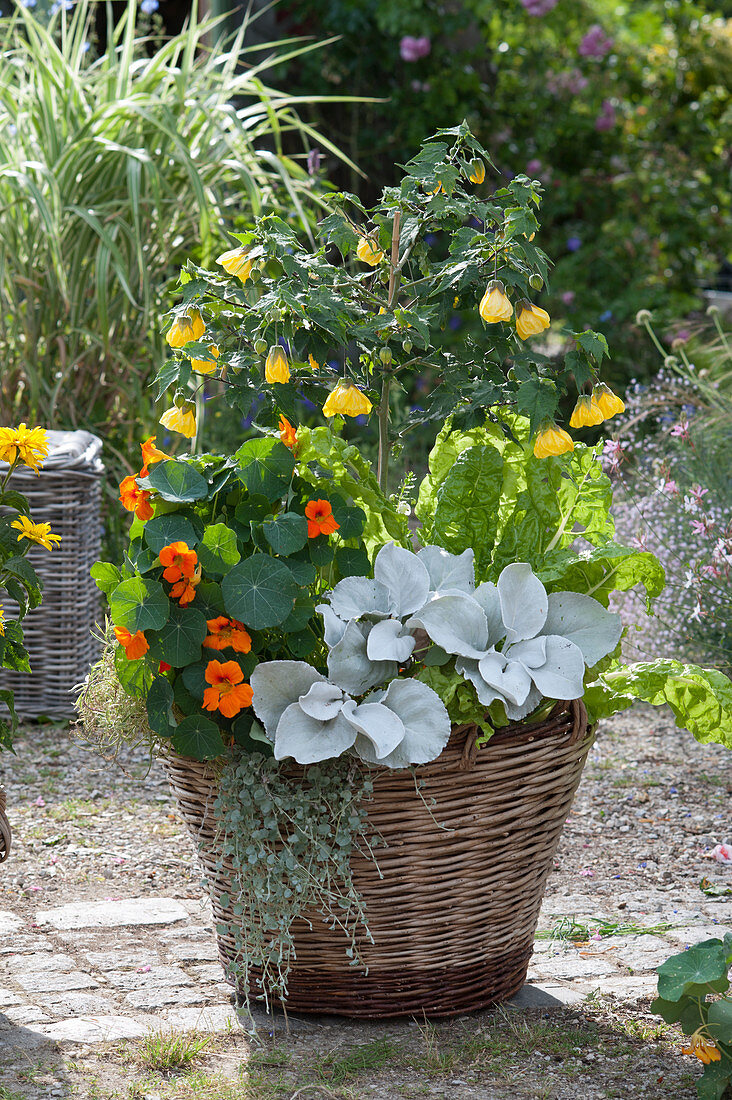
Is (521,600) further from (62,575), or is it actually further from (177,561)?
(62,575)

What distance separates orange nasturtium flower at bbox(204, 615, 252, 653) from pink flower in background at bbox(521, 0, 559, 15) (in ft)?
18.0

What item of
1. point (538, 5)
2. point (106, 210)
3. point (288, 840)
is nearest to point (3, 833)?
point (288, 840)

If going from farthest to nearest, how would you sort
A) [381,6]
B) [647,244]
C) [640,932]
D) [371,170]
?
1. [371,170]
2. [647,244]
3. [381,6]
4. [640,932]

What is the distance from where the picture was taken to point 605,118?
6.41 metres

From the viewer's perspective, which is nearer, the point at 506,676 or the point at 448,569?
the point at 506,676

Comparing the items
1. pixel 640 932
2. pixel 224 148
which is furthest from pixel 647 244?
pixel 640 932

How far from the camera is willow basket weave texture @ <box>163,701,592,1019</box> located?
1.61 m

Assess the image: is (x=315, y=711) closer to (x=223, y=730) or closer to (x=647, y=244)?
(x=223, y=730)

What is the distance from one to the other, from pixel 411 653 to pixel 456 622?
0.08m

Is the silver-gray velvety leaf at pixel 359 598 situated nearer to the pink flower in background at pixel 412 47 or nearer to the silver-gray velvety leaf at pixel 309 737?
the silver-gray velvety leaf at pixel 309 737

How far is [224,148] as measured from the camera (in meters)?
3.70

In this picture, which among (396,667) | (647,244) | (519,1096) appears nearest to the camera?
(519,1096)

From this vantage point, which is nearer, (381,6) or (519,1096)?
(519,1096)

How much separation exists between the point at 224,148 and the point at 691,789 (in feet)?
7.96
